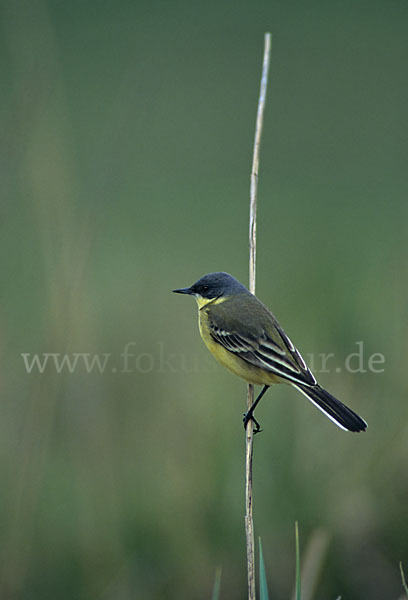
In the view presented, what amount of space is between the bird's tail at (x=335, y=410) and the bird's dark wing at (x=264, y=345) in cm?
5

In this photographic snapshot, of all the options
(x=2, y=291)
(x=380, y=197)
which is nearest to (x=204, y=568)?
(x=2, y=291)

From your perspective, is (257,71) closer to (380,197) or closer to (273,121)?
(273,121)

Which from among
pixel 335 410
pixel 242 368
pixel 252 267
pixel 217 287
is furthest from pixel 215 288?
pixel 335 410

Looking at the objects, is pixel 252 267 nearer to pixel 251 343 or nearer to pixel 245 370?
pixel 251 343

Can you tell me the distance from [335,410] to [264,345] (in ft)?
1.76

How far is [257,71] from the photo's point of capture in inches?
446

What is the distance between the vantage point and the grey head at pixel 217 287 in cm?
319

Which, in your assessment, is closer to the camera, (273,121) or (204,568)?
(204,568)

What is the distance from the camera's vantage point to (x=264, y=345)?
9.44 feet

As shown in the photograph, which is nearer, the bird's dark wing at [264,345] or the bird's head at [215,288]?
the bird's dark wing at [264,345]

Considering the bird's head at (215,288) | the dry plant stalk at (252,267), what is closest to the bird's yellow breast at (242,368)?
the dry plant stalk at (252,267)

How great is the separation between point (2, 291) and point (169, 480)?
2104 mm

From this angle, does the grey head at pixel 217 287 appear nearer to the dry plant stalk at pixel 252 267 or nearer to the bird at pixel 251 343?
the bird at pixel 251 343

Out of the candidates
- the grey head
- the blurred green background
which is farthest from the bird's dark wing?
the blurred green background
